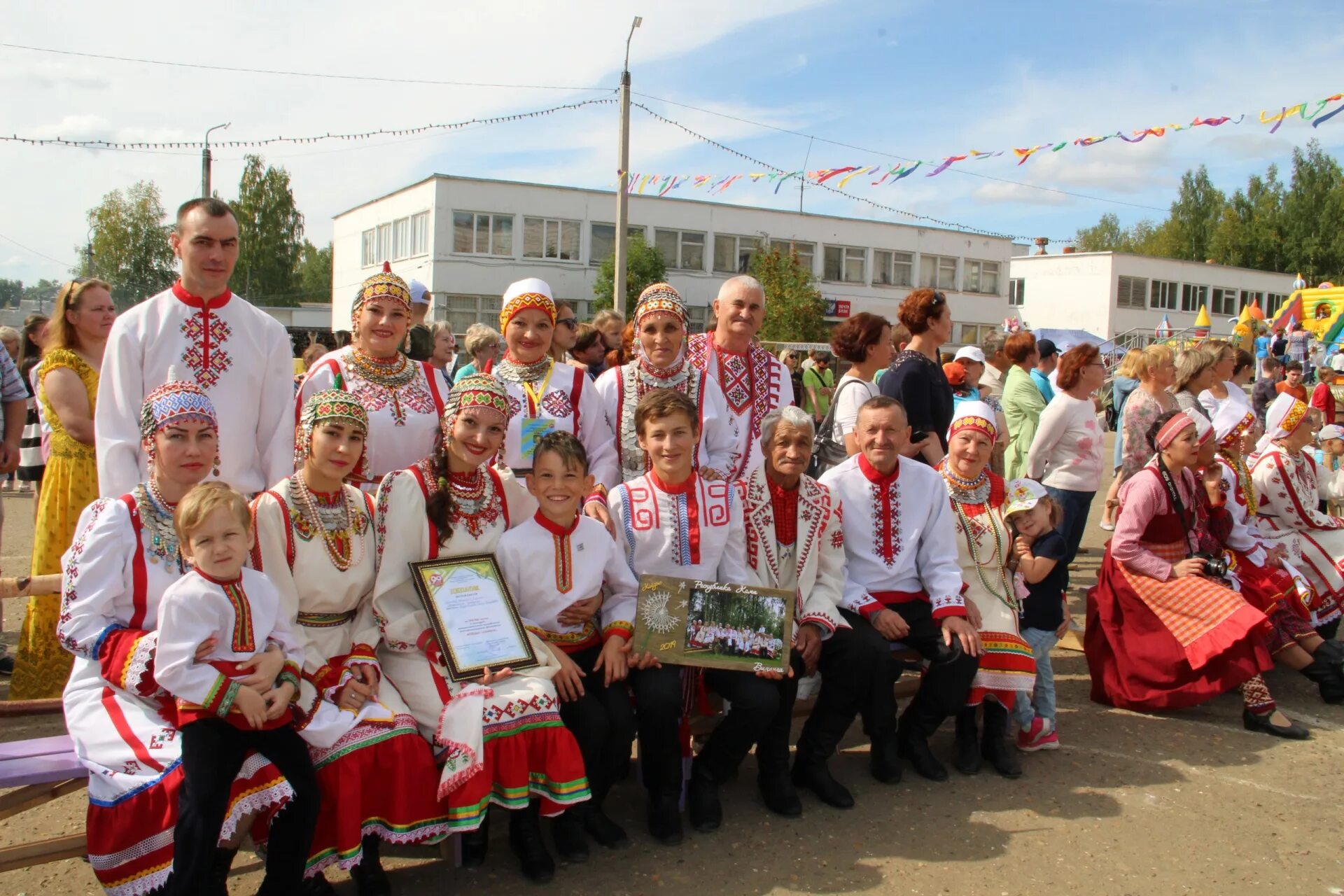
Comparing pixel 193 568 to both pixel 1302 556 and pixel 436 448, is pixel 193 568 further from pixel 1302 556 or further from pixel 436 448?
pixel 1302 556

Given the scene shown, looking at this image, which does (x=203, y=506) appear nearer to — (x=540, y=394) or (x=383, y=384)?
(x=383, y=384)

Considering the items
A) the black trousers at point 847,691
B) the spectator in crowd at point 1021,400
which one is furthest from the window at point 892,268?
the black trousers at point 847,691

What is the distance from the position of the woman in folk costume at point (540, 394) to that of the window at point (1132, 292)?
49.8 meters

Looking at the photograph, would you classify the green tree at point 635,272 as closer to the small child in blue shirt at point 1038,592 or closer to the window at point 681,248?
the window at point 681,248

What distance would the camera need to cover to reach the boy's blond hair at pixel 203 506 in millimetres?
3014

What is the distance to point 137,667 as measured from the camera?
305cm

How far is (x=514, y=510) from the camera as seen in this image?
4059 mm

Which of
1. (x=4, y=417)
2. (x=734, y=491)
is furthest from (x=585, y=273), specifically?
(x=734, y=491)

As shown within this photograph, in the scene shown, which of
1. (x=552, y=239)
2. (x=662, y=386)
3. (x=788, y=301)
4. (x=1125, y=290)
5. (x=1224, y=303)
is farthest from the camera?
(x=1224, y=303)

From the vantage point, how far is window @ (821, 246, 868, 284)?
44156 mm

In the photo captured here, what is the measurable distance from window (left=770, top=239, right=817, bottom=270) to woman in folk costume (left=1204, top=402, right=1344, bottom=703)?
36.0 metres

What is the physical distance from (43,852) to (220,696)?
737 mm

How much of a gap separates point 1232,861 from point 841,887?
1556 millimetres

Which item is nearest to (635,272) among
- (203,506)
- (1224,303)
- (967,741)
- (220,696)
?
(967,741)
